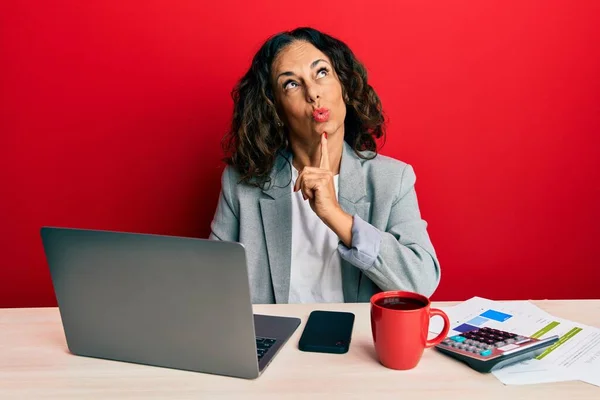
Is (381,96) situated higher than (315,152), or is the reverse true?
(381,96)

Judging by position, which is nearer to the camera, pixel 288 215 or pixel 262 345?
pixel 262 345

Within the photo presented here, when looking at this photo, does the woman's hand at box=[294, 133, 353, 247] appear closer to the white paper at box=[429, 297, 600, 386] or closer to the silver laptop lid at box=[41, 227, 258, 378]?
the white paper at box=[429, 297, 600, 386]

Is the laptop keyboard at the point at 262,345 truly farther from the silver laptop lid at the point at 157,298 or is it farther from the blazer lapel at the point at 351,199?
the blazer lapel at the point at 351,199

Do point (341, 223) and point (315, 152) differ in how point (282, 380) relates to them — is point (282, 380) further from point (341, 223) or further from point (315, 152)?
point (315, 152)

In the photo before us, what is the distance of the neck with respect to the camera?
5.58ft

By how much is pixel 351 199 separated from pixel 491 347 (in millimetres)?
737

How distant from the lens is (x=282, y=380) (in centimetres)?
92

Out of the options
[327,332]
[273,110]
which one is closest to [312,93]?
[273,110]

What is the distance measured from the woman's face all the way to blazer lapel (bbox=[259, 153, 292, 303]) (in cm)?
16

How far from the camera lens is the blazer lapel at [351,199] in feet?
5.14

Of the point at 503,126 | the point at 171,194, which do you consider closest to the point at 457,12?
the point at 503,126

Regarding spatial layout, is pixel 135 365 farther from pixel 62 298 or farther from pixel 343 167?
pixel 343 167

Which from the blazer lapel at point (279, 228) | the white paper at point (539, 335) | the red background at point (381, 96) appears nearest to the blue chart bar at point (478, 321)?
the white paper at point (539, 335)

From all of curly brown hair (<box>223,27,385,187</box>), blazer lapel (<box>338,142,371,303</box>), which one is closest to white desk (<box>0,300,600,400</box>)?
blazer lapel (<box>338,142,371,303</box>)
